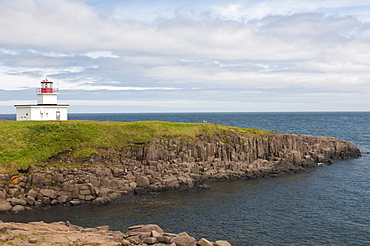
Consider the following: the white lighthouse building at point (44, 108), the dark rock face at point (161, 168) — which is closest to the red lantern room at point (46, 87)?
the white lighthouse building at point (44, 108)

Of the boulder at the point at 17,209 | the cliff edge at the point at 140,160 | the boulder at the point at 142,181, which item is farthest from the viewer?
the boulder at the point at 142,181

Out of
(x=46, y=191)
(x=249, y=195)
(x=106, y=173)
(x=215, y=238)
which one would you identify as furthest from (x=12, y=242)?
(x=249, y=195)

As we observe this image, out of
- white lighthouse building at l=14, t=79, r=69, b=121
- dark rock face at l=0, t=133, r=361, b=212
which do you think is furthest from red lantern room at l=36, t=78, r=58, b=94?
dark rock face at l=0, t=133, r=361, b=212

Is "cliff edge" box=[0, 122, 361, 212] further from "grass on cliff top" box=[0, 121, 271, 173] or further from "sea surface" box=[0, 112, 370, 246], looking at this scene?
"sea surface" box=[0, 112, 370, 246]

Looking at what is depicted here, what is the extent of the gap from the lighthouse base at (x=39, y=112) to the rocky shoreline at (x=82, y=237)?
151 ft

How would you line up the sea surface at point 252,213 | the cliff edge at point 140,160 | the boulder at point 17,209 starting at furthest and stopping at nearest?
1. the cliff edge at point 140,160
2. the boulder at point 17,209
3. the sea surface at point 252,213

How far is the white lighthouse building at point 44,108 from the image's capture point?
2645 inches

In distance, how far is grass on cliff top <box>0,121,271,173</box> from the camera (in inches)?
1769

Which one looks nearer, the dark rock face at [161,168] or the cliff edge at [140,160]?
the dark rock face at [161,168]

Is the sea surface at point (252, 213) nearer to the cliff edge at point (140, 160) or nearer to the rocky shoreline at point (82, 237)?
the cliff edge at point (140, 160)

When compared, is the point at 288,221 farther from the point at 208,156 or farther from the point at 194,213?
the point at 208,156

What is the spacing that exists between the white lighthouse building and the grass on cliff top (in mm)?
13194

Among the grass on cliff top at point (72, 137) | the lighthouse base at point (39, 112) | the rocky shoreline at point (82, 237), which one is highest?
the lighthouse base at point (39, 112)

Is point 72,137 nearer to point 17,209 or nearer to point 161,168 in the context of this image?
point 161,168
